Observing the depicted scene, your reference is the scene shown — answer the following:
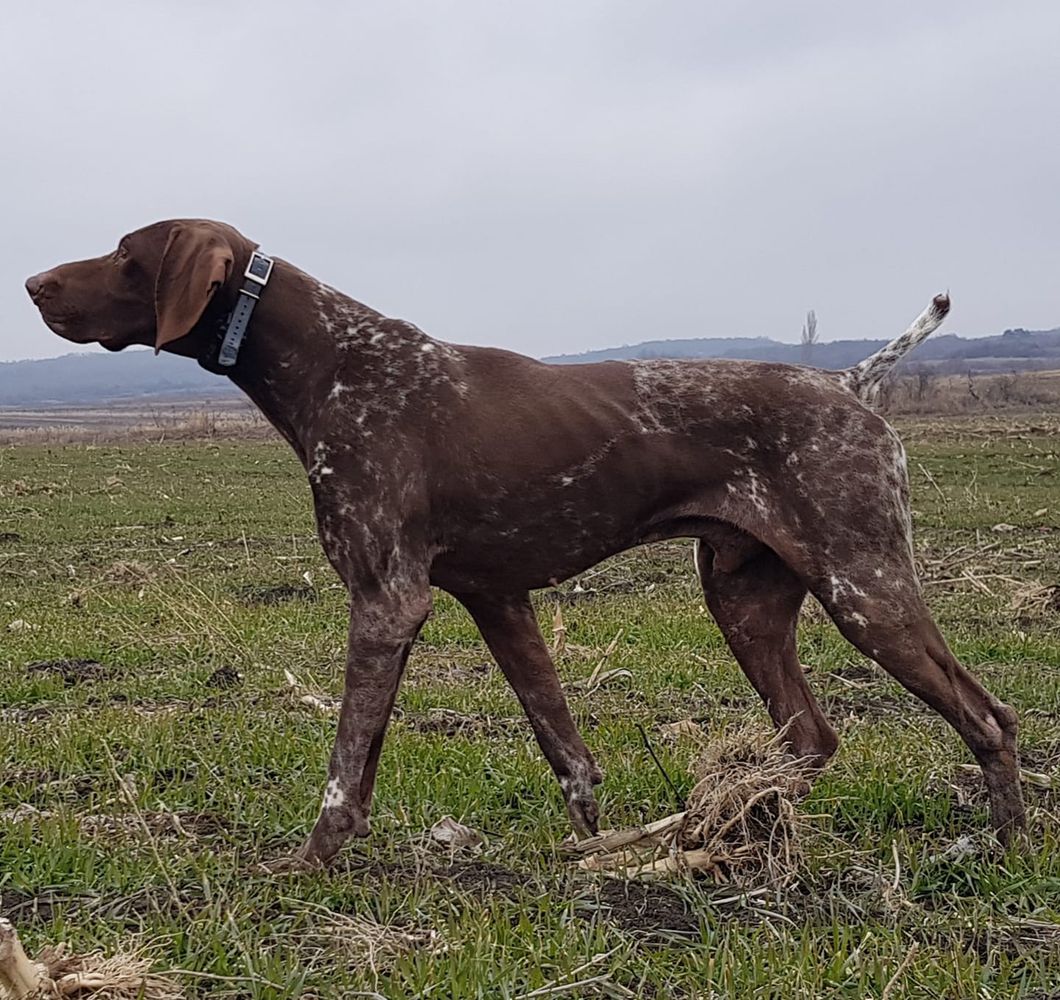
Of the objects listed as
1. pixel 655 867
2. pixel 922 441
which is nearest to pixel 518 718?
pixel 655 867

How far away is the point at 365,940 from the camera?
3748 millimetres

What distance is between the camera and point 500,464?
15.5 feet

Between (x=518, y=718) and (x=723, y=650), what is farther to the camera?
(x=723, y=650)

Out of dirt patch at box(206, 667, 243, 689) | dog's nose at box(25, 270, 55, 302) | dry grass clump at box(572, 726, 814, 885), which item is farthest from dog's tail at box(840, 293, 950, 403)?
dirt patch at box(206, 667, 243, 689)

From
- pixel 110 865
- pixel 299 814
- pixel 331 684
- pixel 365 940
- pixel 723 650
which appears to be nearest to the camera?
pixel 365 940

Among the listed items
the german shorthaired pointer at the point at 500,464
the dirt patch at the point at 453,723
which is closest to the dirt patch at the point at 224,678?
the dirt patch at the point at 453,723

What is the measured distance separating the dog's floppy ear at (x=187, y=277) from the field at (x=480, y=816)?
1.90 meters

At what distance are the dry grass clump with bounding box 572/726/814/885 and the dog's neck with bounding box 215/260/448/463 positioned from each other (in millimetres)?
1872

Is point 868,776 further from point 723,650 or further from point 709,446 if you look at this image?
point 723,650

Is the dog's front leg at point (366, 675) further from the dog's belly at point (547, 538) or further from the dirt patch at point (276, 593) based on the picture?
the dirt patch at point (276, 593)

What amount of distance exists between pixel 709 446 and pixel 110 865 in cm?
268

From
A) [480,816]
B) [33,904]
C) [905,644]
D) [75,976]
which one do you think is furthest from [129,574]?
[75,976]

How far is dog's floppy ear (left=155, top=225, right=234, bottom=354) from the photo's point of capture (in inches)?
178

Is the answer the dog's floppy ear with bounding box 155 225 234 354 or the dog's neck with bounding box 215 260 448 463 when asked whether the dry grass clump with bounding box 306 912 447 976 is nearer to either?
the dog's neck with bounding box 215 260 448 463
